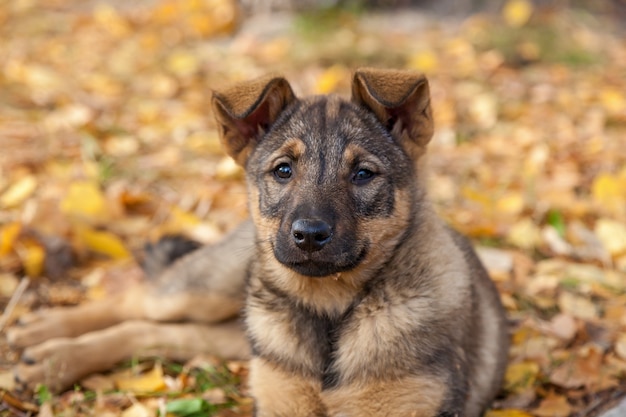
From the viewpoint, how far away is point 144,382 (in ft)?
16.4

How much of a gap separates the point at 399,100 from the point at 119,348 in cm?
254

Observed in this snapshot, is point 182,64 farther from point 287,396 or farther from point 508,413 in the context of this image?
point 508,413

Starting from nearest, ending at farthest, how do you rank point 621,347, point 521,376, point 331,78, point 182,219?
point 521,376
point 621,347
point 182,219
point 331,78

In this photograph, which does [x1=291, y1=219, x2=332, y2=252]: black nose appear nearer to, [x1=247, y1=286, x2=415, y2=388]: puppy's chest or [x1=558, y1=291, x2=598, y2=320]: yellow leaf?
[x1=247, y1=286, x2=415, y2=388]: puppy's chest

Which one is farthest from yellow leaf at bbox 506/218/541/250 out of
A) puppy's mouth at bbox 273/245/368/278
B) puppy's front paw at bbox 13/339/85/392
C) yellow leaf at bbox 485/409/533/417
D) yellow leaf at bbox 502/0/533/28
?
yellow leaf at bbox 502/0/533/28

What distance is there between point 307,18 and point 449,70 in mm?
2115

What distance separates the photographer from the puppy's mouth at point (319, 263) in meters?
3.92

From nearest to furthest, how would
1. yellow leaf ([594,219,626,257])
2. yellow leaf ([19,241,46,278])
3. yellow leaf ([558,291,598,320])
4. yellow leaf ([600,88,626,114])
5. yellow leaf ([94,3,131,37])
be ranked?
yellow leaf ([558,291,598,320]) → yellow leaf ([19,241,46,278]) → yellow leaf ([594,219,626,257]) → yellow leaf ([600,88,626,114]) → yellow leaf ([94,3,131,37])

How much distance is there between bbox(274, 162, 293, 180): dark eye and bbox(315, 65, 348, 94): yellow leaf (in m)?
4.01

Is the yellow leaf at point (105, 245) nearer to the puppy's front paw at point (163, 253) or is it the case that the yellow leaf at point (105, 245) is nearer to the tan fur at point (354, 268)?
the puppy's front paw at point (163, 253)

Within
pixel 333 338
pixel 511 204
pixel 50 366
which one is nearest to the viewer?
pixel 333 338

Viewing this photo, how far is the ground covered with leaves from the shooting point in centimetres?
509

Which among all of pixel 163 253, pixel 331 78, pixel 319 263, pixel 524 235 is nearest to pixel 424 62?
pixel 331 78

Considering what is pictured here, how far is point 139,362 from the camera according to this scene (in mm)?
5324
